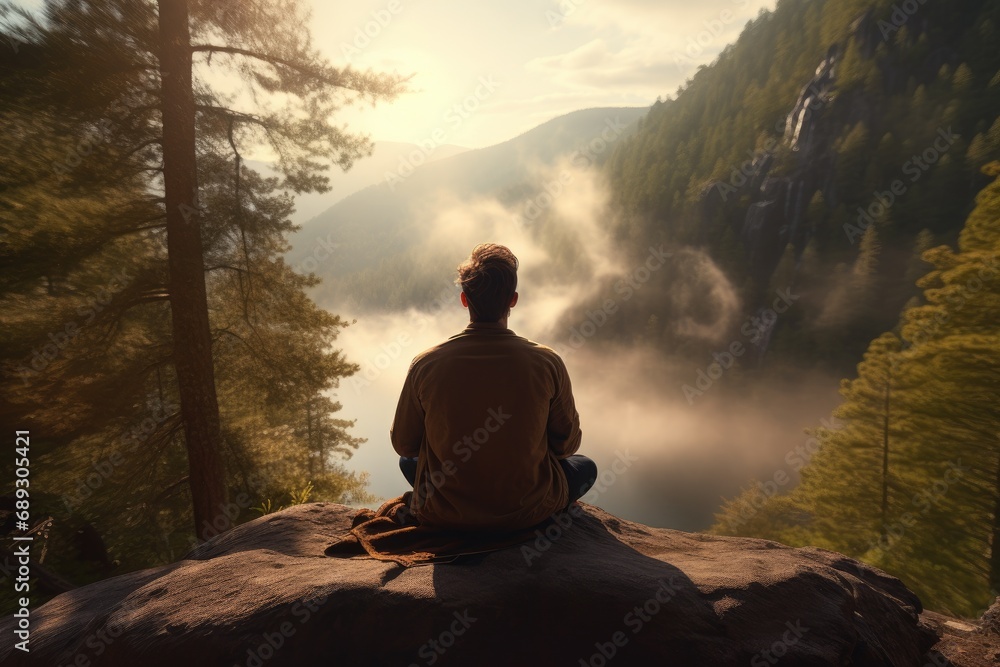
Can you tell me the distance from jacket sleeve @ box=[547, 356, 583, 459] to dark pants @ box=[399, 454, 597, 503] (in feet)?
1.01

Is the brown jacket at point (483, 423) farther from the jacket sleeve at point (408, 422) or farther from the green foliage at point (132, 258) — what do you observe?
the green foliage at point (132, 258)

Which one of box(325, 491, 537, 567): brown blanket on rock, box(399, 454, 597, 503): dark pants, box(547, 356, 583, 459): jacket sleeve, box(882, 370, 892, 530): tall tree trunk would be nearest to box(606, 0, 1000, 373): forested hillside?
box(882, 370, 892, 530): tall tree trunk

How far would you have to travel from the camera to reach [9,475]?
25.4ft

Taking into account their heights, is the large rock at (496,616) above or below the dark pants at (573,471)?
below

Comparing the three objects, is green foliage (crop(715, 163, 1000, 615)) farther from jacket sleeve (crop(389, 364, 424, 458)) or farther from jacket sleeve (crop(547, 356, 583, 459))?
jacket sleeve (crop(389, 364, 424, 458))

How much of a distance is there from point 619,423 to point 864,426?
8859cm

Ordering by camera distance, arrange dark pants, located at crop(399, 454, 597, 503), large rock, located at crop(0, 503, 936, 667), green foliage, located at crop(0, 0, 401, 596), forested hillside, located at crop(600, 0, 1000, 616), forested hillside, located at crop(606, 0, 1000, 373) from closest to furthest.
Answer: large rock, located at crop(0, 503, 936, 667), dark pants, located at crop(399, 454, 597, 503), green foliage, located at crop(0, 0, 401, 596), forested hillside, located at crop(600, 0, 1000, 616), forested hillside, located at crop(606, 0, 1000, 373)

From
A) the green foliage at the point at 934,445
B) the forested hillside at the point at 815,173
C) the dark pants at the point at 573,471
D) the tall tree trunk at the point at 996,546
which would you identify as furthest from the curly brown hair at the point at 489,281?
the forested hillside at the point at 815,173

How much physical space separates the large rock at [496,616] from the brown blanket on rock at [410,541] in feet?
0.25

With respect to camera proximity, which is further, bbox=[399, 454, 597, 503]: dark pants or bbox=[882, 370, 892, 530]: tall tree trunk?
bbox=[882, 370, 892, 530]: tall tree trunk

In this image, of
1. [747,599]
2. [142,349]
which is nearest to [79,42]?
[142,349]

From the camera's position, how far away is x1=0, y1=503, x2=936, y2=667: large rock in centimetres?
253

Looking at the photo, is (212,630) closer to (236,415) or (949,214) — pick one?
(236,415)

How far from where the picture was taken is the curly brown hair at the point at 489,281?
3.14 m
